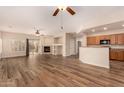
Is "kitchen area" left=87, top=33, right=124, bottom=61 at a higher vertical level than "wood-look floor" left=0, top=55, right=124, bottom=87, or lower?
higher

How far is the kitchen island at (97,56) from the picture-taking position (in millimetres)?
5798

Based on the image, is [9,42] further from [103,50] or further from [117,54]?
[117,54]

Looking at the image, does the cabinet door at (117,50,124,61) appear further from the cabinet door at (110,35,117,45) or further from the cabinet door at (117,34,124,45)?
the cabinet door at (110,35,117,45)

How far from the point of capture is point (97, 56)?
6320mm

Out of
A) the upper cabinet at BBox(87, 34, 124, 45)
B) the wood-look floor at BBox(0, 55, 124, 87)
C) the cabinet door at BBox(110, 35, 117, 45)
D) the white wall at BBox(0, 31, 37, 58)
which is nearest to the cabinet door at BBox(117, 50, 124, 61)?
the upper cabinet at BBox(87, 34, 124, 45)

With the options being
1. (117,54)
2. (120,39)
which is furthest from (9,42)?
(120,39)

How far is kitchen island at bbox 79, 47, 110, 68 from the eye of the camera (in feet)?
19.0

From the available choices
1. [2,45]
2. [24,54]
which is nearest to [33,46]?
[24,54]

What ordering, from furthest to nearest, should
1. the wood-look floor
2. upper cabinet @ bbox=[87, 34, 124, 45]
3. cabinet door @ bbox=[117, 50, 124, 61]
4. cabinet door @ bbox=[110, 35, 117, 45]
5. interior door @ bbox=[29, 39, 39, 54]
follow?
interior door @ bbox=[29, 39, 39, 54]
cabinet door @ bbox=[110, 35, 117, 45]
upper cabinet @ bbox=[87, 34, 124, 45]
cabinet door @ bbox=[117, 50, 124, 61]
the wood-look floor

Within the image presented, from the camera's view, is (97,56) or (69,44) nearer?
(97,56)
